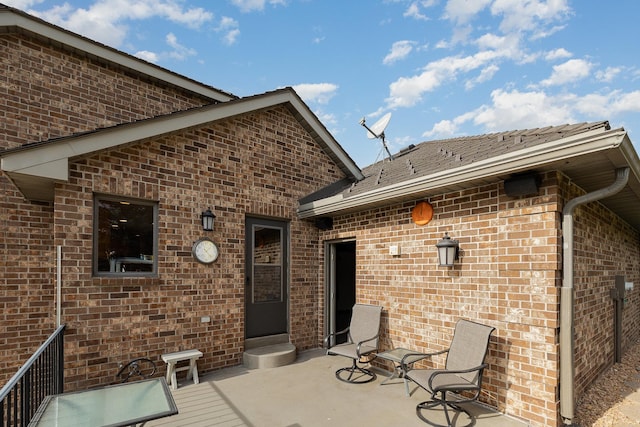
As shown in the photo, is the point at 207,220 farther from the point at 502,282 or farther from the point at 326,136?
the point at 502,282

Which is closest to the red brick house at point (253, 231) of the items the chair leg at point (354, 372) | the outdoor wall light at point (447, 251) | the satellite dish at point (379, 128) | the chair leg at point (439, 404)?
the outdoor wall light at point (447, 251)

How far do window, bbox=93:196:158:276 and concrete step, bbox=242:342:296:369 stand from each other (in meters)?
2.03

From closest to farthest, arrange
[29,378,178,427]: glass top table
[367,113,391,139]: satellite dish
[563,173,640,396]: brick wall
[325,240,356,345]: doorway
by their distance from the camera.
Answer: [29,378,178,427]: glass top table
[563,173,640,396]: brick wall
[367,113,391,139]: satellite dish
[325,240,356,345]: doorway

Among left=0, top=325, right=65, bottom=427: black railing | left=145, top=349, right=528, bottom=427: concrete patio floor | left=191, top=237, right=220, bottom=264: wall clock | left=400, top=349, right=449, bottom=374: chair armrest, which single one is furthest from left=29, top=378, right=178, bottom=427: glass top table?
left=400, top=349, right=449, bottom=374: chair armrest

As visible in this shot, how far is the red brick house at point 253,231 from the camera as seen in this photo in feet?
11.6

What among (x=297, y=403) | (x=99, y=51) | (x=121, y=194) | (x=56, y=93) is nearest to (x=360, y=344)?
(x=297, y=403)

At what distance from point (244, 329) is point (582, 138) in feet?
17.0

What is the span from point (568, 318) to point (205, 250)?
4.72 m

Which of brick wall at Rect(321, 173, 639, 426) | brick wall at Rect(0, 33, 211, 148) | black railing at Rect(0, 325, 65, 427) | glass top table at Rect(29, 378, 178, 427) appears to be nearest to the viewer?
black railing at Rect(0, 325, 65, 427)

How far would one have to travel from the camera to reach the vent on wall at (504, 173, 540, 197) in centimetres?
353

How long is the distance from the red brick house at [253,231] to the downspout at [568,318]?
0.04 ft

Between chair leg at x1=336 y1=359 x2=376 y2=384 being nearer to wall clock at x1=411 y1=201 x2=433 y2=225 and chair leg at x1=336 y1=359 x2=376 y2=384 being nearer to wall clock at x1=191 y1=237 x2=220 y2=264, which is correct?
wall clock at x1=411 y1=201 x2=433 y2=225

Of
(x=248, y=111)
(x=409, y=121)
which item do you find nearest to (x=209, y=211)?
(x=248, y=111)

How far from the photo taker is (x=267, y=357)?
5199 mm
